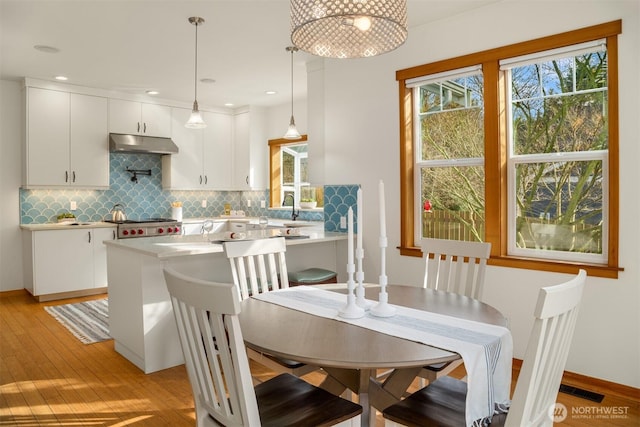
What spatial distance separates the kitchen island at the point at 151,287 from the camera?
3.02 m

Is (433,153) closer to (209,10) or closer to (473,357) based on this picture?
(209,10)

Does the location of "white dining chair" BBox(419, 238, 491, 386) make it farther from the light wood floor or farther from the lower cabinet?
the lower cabinet

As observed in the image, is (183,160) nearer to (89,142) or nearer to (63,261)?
(89,142)

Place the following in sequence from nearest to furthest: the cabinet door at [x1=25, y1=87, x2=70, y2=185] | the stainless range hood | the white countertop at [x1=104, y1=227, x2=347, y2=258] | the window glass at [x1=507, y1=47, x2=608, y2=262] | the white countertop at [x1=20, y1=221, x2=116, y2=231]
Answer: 1. the window glass at [x1=507, y1=47, x2=608, y2=262]
2. the white countertop at [x1=104, y1=227, x2=347, y2=258]
3. the white countertop at [x1=20, y1=221, x2=116, y2=231]
4. the cabinet door at [x1=25, y1=87, x2=70, y2=185]
5. the stainless range hood

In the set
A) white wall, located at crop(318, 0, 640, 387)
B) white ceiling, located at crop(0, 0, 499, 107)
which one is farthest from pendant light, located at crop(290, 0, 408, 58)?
white wall, located at crop(318, 0, 640, 387)

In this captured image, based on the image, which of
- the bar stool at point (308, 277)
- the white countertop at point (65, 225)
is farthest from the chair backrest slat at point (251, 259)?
the white countertop at point (65, 225)

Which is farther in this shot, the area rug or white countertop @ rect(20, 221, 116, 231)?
white countertop @ rect(20, 221, 116, 231)

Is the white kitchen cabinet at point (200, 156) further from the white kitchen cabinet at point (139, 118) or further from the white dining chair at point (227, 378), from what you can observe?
the white dining chair at point (227, 378)

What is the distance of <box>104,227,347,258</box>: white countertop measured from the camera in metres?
2.93

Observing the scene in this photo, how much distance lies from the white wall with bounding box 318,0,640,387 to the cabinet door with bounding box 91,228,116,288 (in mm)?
3008

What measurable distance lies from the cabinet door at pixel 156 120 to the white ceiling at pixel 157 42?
328mm

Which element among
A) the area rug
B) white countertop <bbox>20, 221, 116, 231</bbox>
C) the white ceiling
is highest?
the white ceiling

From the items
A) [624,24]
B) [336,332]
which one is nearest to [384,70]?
[624,24]

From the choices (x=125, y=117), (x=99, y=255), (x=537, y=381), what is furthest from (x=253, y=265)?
(x=125, y=117)
